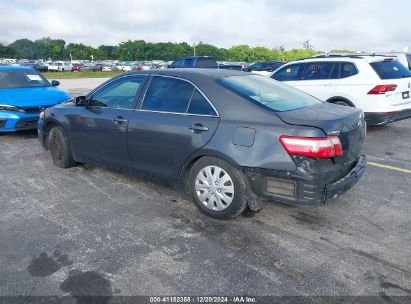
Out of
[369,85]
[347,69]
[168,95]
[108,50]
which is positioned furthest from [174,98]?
[108,50]

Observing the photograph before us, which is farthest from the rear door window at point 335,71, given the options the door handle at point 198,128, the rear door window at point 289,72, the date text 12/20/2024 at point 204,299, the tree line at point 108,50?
the tree line at point 108,50

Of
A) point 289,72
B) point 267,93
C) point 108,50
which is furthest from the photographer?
point 108,50

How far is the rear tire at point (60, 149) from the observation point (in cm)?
533

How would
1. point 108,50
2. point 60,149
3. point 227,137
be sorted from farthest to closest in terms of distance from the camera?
point 108,50 → point 60,149 → point 227,137

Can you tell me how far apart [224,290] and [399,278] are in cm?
136

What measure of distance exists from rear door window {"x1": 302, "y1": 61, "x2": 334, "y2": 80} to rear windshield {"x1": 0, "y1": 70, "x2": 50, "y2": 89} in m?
6.28

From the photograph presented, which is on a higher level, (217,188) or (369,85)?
(369,85)

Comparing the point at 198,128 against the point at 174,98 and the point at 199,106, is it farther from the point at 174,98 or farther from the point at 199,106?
the point at 174,98

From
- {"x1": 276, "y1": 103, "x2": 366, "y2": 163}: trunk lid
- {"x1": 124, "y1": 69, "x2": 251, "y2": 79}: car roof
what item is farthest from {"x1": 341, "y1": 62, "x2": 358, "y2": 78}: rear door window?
{"x1": 124, "y1": 69, "x2": 251, "y2": 79}: car roof

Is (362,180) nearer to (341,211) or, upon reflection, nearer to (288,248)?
(341,211)

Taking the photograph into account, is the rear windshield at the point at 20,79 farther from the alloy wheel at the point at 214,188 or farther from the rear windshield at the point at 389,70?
the rear windshield at the point at 389,70

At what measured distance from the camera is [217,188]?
3.67 meters

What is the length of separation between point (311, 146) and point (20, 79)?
25.1ft

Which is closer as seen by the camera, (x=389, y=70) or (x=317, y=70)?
(x=389, y=70)
